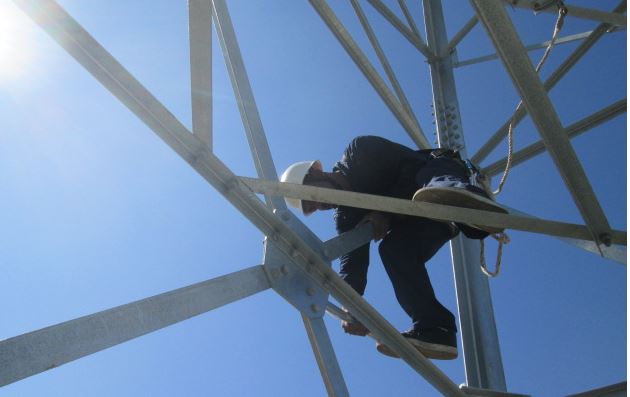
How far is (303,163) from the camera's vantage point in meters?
6.25

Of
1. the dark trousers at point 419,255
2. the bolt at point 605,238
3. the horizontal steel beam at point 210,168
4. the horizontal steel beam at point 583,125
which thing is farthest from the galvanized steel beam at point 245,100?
the horizontal steel beam at point 583,125

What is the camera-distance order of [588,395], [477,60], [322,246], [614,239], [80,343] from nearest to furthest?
[80,343] < [614,239] < [588,395] < [322,246] < [477,60]

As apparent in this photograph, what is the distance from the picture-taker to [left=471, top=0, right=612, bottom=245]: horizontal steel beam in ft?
11.4

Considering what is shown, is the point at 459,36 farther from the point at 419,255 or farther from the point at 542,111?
the point at 542,111

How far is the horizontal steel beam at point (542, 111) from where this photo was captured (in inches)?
136

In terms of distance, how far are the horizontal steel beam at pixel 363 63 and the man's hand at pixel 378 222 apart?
4.38 ft

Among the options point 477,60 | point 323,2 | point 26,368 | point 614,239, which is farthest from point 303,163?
point 26,368

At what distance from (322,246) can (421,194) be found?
94 cm

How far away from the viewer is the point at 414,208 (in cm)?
398

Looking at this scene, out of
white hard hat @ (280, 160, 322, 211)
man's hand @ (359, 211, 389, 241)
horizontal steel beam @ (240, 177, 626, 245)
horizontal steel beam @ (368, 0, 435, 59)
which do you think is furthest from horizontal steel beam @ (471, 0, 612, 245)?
horizontal steel beam @ (368, 0, 435, 59)

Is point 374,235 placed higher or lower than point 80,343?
higher

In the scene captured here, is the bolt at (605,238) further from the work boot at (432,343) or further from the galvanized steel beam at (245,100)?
the galvanized steel beam at (245,100)

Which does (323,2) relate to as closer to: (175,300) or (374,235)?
(374,235)

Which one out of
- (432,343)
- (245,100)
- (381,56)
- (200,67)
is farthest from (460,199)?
(381,56)
